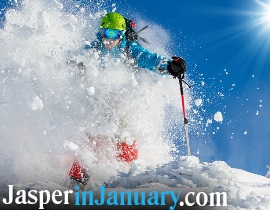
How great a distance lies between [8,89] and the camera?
7.14 m

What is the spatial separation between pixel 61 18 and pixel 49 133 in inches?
108

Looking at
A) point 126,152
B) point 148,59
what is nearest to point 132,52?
point 148,59

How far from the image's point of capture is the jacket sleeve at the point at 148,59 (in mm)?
6871

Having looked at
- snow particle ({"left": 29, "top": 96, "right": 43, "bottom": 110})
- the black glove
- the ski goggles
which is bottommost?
snow particle ({"left": 29, "top": 96, "right": 43, "bottom": 110})

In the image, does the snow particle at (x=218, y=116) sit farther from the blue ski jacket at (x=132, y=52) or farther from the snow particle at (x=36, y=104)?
the snow particle at (x=36, y=104)

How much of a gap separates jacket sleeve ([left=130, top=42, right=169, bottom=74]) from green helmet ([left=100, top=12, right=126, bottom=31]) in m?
0.42

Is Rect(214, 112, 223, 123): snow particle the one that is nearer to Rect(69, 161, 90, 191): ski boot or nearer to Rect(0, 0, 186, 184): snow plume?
Rect(0, 0, 186, 184): snow plume

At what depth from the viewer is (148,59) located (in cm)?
710

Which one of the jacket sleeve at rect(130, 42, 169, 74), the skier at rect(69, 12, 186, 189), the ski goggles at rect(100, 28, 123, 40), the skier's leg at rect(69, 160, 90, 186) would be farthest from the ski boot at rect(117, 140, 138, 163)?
the ski goggles at rect(100, 28, 123, 40)

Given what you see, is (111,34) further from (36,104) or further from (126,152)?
(126,152)

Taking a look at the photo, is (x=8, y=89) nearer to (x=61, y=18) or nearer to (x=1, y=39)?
(x=1, y=39)

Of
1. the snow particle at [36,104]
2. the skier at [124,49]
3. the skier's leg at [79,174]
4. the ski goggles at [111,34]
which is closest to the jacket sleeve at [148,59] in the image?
the skier at [124,49]

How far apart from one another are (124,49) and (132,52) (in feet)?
0.56

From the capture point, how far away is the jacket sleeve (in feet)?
22.5
